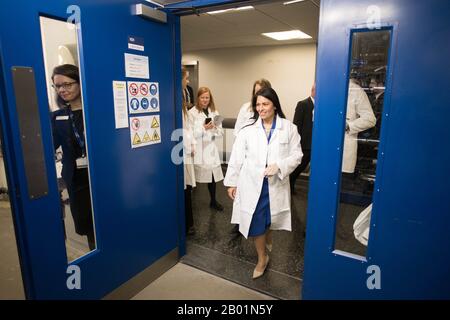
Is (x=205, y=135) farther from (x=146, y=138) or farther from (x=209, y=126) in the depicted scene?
(x=146, y=138)

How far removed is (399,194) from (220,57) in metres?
5.78

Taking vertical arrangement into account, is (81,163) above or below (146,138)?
below

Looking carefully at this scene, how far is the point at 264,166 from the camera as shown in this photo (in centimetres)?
217

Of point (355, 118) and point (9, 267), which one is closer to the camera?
point (355, 118)

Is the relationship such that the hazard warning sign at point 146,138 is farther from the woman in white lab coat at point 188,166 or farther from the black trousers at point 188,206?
the black trousers at point 188,206

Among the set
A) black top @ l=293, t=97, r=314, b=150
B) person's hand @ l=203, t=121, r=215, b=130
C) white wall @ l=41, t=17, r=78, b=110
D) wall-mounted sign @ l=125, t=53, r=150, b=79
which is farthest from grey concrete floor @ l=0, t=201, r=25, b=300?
black top @ l=293, t=97, r=314, b=150

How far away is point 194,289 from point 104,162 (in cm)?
120

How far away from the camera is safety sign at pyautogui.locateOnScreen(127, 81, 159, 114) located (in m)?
1.96

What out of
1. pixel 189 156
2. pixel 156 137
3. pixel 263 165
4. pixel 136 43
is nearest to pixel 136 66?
pixel 136 43

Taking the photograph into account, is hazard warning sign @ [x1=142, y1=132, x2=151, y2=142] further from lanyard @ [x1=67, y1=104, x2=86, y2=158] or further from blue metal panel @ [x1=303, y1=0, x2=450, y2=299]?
blue metal panel @ [x1=303, y1=0, x2=450, y2=299]

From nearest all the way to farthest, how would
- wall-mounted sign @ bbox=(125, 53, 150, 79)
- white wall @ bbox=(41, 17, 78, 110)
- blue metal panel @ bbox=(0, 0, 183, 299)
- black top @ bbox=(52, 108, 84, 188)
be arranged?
blue metal panel @ bbox=(0, 0, 183, 299)
white wall @ bbox=(41, 17, 78, 110)
black top @ bbox=(52, 108, 84, 188)
wall-mounted sign @ bbox=(125, 53, 150, 79)

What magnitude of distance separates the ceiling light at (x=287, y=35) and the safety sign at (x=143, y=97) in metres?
3.20

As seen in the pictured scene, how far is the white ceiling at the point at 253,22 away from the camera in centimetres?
319

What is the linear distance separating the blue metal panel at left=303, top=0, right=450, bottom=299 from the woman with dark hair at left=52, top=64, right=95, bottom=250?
1.39 m
